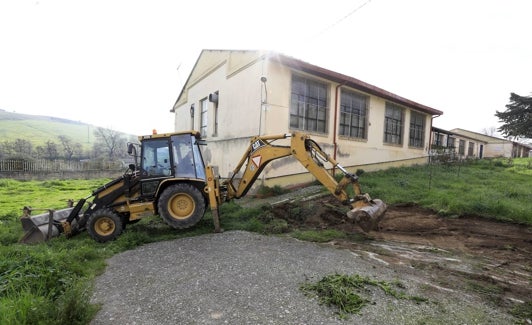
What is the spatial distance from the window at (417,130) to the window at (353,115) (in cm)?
509

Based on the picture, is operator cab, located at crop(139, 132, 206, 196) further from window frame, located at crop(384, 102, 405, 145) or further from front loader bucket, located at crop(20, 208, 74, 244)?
window frame, located at crop(384, 102, 405, 145)

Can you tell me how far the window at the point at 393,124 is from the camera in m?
17.0

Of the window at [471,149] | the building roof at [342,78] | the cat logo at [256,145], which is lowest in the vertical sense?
the cat logo at [256,145]

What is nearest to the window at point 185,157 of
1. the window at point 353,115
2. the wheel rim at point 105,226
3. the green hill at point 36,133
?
the wheel rim at point 105,226

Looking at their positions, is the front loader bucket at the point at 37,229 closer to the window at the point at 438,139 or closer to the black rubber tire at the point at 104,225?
the black rubber tire at the point at 104,225

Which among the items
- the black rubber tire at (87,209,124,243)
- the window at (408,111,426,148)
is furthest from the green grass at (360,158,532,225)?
the black rubber tire at (87,209,124,243)

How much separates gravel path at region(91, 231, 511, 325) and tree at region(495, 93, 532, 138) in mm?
34451

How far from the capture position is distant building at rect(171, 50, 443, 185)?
11719mm

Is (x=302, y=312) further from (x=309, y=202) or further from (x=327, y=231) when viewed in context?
(x=309, y=202)

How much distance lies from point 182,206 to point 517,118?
125ft

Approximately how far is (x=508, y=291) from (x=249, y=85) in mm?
10422

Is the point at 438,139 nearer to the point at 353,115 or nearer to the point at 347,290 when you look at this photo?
the point at 353,115

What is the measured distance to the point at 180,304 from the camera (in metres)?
3.65

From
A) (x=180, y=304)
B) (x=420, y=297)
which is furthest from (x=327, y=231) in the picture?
(x=180, y=304)
